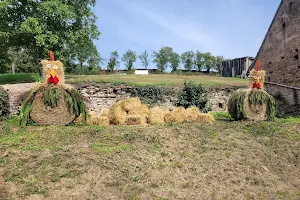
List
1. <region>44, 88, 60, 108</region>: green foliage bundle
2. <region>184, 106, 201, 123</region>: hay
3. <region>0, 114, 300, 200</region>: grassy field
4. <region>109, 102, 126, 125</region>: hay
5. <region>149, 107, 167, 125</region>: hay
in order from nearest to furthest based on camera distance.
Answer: <region>0, 114, 300, 200</region>: grassy field
<region>44, 88, 60, 108</region>: green foliage bundle
<region>109, 102, 126, 125</region>: hay
<region>149, 107, 167, 125</region>: hay
<region>184, 106, 201, 123</region>: hay

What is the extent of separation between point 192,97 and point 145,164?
10525mm

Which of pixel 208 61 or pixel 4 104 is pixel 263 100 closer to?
pixel 4 104

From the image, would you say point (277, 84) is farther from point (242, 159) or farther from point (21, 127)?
point (21, 127)

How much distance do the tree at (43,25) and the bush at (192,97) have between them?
9.00m

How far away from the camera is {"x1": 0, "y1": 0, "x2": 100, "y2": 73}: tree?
62.3ft

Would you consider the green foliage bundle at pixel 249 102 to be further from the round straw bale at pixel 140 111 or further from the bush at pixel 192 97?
the bush at pixel 192 97

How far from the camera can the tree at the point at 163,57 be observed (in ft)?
167

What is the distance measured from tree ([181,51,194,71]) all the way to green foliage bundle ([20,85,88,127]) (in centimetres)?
4209

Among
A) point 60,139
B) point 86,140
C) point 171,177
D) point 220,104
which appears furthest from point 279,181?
point 220,104

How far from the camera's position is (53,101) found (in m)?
9.30

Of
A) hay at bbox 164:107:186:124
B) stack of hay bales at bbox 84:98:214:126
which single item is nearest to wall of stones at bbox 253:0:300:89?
stack of hay bales at bbox 84:98:214:126

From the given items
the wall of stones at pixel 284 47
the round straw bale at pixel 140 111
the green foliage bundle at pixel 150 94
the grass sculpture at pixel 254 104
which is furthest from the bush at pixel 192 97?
the round straw bale at pixel 140 111

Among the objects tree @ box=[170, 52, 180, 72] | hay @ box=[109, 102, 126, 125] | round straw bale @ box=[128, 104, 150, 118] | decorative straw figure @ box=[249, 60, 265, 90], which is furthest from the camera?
tree @ box=[170, 52, 180, 72]

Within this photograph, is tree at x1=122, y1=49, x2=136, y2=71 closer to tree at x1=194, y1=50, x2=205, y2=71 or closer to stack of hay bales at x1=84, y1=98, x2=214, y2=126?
tree at x1=194, y1=50, x2=205, y2=71
